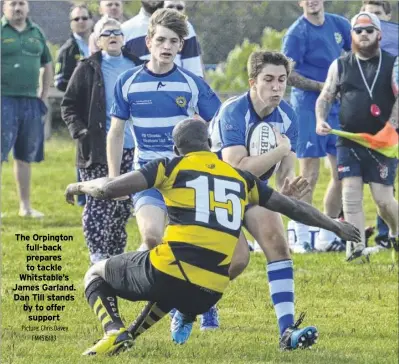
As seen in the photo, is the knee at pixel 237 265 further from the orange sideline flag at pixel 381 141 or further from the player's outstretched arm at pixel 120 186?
the orange sideline flag at pixel 381 141

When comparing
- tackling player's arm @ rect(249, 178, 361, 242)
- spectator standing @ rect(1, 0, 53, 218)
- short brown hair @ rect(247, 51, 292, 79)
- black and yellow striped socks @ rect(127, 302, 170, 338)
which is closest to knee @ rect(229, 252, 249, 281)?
black and yellow striped socks @ rect(127, 302, 170, 338)

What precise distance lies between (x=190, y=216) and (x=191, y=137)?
17.4 inches

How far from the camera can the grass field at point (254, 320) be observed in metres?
7.80

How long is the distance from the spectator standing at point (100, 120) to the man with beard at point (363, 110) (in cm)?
189

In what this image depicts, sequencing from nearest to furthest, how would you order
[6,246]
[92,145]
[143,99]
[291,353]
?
[291,353]
[143,99]
[92,145]
[6,246]

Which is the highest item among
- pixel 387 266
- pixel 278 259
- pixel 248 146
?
pixel 248 146

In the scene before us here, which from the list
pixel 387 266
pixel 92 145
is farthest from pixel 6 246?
pixel 387 266

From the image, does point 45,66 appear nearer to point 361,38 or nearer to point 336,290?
point 361,38

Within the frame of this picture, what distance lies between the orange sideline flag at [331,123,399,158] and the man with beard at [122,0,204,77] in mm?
1439

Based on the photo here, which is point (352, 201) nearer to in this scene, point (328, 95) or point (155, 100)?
point (328, 95)

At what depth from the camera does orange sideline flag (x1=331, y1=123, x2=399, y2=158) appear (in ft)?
37.7

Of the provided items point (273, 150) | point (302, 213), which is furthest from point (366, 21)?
point (302, 213)

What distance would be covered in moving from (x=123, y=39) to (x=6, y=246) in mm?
2786

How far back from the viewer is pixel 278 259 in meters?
8.00
